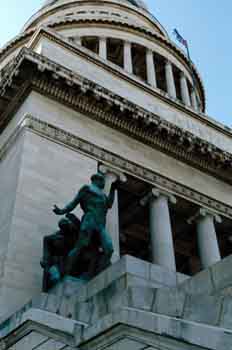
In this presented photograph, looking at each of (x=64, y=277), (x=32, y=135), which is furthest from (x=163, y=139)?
(x=64, y=277)

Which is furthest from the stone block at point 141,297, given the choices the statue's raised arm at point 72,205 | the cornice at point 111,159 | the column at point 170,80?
the column at point 170,80

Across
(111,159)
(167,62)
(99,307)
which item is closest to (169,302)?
(99,307)

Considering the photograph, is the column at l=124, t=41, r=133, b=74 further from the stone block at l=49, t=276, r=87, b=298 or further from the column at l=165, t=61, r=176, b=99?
the stone block at l=49, t=276, r=87, b=298

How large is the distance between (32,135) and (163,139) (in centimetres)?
573

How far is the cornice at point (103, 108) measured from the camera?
16.3 m

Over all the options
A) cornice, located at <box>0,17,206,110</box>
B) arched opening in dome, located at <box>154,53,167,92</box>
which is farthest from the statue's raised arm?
arched opening in dome, located at <box>154,53,167,92</box>

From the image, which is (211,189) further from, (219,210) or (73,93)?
(73,93)

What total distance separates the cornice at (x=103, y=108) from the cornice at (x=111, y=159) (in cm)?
138

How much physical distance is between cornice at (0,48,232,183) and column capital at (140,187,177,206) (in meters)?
1.89

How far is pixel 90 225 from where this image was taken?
10836mm

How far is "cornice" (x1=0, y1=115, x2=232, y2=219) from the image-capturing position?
1538cm

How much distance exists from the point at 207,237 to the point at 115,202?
4.18 metres

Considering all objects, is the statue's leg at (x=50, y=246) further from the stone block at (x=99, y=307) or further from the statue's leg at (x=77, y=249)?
the stone block at (x=99, y=307)

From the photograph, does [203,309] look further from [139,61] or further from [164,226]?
[139,61]
